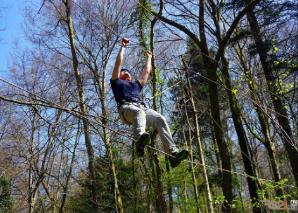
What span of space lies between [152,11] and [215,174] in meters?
11.2

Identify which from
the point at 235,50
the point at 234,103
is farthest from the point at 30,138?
the point at 235,50

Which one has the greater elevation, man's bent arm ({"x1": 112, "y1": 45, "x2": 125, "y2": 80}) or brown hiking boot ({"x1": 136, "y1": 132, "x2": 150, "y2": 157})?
man's bent arm ({"x1": 112, "y1": 45, "x2": 125, "y2": 80})

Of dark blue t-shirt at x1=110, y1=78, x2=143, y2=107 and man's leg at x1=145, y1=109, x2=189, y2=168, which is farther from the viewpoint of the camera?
dark blue t-shirt at x1=110, y1=78, x2=143, y2=107

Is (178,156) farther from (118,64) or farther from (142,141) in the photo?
(118,64)

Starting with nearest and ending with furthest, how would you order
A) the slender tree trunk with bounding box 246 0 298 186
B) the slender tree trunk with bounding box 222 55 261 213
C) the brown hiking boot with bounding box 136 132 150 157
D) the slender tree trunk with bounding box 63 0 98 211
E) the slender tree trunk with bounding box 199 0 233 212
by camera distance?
1. the brown hiking boot with bounding box 136 132 150 157
2. the slender tree trunk with bounding box 199 0 233 212
3. the slender tree trunk with bounding box 246 0 298 186
4. the slender tree trunk with bounding box 222 55 261 213
5. the slender tree trunk with bounding box 63 0 98 211

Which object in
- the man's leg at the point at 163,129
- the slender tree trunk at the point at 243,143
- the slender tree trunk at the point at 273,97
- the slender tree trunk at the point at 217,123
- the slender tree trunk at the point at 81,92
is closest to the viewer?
the man's leg at the point at 163,129

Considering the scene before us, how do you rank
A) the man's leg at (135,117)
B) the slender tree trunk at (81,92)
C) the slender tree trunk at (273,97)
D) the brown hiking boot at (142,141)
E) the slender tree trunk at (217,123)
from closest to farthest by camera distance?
the brown hiking boot at (142,141) → the man's leg at (135,117) → the slender tree trunk at (217,123) → the slender tree trunk at (273,97) → the slender tree trunk at (81,92)

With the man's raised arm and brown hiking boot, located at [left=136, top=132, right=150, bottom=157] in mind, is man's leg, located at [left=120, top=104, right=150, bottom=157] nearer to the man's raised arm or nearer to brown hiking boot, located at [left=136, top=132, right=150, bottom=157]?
brown hiking boot, located at [left=136, top=132, right=150, bottom=157]

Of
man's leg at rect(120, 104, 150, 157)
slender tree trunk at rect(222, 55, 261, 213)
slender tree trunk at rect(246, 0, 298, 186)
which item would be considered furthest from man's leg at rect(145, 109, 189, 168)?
slender tree trunk at rect(222, 55, 261, 213)

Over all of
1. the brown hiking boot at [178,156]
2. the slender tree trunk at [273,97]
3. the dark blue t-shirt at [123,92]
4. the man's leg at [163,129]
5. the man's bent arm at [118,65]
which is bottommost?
the brown hiking boot at [178,156]

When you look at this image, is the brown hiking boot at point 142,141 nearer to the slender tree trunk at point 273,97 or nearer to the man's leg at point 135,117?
the man's leg at point 135,117

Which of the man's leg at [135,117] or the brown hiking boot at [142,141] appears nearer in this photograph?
the brown hiking boot at [142,141]

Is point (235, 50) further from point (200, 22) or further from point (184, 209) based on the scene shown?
point (184, 209)

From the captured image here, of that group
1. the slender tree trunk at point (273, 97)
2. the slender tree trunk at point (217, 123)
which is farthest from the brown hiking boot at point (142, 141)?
the slender tree trunk at point (273, 97)
